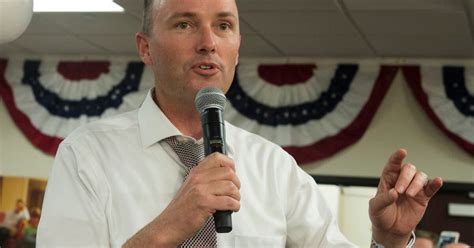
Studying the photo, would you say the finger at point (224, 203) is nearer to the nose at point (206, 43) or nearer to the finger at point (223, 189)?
the finger at point (223, 189)

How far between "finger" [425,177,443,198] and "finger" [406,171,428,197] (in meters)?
0.01

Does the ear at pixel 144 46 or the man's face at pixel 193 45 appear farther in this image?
the ear at pixel 144 46

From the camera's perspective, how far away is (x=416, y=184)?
1.43 m

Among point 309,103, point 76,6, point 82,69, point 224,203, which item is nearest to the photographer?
point 224,203

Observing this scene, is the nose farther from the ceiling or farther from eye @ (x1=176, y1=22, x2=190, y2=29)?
the ceiling

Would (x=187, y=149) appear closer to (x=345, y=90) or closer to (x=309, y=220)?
(x=309, y=220)

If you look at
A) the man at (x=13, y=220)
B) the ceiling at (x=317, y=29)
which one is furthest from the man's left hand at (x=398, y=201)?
the man at (x=13, y=220)

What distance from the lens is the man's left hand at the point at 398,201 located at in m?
1.43

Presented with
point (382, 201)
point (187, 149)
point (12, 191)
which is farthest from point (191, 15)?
point (12, 191)

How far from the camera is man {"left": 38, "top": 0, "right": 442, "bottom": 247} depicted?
56.7 inches

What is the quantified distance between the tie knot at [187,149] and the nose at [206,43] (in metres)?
0.21

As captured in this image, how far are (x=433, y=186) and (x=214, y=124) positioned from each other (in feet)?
1.47

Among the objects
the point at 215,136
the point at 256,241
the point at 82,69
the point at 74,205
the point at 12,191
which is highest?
the point at 82,69

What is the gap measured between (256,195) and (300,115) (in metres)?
4.59
